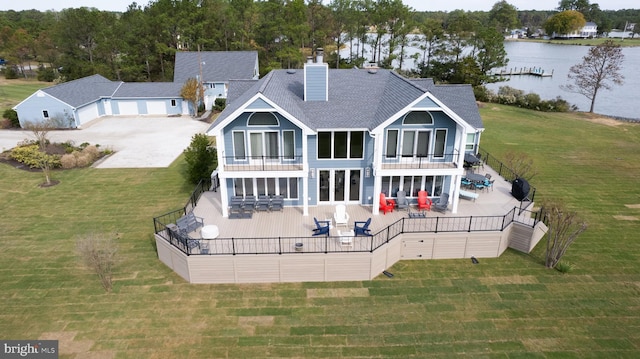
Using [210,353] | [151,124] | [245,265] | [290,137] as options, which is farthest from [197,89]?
[210,353]

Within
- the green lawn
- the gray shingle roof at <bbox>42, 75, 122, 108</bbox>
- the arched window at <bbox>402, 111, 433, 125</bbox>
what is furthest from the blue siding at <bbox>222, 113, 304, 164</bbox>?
the gray shingle roof at <bbox>42, 75, 122, 108</bbox>

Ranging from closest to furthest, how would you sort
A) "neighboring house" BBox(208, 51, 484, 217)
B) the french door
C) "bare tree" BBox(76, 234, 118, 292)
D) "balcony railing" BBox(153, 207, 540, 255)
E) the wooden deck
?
1. "bare tree" BBox(76, 234, 118, 292)
2. "balcony railing" BBox(153, 207, 540, 255)
3. the wooden deck
4. "neighboring house" BBox(208, 51, 484, 217)
5. the french door

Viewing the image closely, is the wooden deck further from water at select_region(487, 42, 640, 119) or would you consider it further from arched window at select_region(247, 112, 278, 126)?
water at select_region(487, 42, 640, 119)

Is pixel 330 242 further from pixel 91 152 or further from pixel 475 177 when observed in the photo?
pixel 91 152

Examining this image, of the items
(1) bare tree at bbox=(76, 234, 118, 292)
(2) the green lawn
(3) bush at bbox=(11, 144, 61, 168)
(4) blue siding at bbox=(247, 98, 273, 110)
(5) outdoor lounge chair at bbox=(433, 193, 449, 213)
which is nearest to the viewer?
(2) the green lawn

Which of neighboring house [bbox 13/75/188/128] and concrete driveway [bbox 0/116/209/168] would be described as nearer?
concrete driveway [bbox 0/116/209/168]

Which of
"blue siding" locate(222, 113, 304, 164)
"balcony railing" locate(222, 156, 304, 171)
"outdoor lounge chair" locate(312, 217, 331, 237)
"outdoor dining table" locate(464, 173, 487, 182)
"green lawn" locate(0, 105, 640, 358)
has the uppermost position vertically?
"blue siding" locate(222, 113, 304, 164)

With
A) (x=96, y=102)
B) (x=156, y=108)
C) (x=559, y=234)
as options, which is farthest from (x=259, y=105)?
(x=96, y=102)

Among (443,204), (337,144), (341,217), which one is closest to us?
(341,217)
